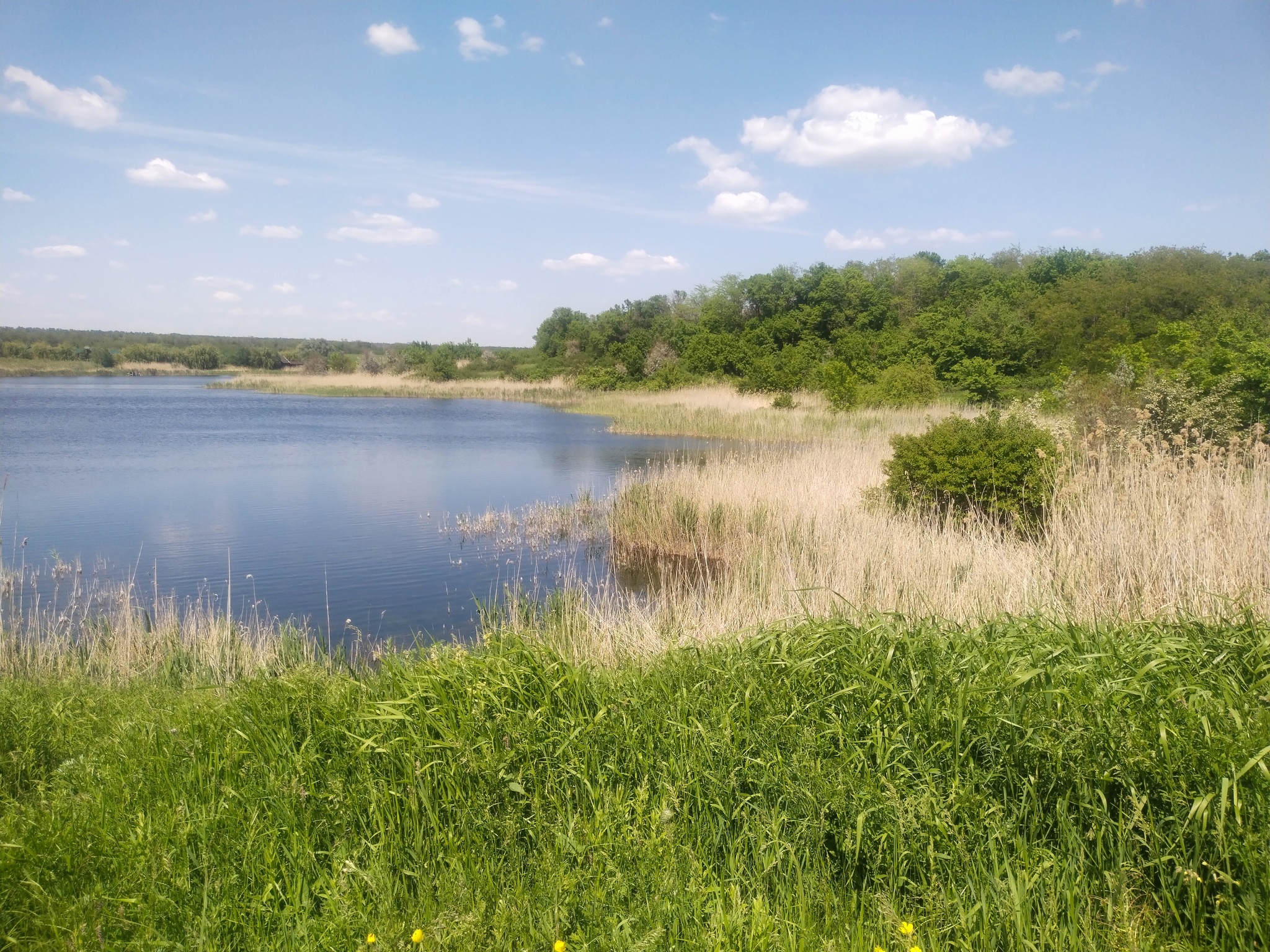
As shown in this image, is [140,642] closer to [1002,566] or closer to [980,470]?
[1002,566]

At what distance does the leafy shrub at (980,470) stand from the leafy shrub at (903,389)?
59.4ft

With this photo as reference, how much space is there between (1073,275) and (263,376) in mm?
54719

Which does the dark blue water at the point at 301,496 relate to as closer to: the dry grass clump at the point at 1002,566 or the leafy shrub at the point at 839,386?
the dry grass clump at the point at 1002,566

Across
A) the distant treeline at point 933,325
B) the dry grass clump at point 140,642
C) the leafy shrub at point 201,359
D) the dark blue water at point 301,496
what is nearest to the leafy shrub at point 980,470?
the dark blue water at point 301,496

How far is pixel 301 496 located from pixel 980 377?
1193 inches

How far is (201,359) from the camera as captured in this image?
7812cm

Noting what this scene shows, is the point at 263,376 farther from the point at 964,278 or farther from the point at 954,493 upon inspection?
the point at 954,493

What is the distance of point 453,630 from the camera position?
7.70 meters

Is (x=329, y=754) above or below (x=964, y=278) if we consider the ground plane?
below

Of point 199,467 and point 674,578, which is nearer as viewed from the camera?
point 674,578

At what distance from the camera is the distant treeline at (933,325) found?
106ft

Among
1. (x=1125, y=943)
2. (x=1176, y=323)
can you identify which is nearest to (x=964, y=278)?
(x=1176, y=323)

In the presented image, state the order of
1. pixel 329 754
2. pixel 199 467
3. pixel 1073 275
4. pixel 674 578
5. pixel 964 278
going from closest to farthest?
pixel 329 754, pixel 674 578, pixel 199 467, pixel 1073 275, pixel 964 278

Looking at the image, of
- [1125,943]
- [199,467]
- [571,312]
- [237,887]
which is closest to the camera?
[1125,943]
